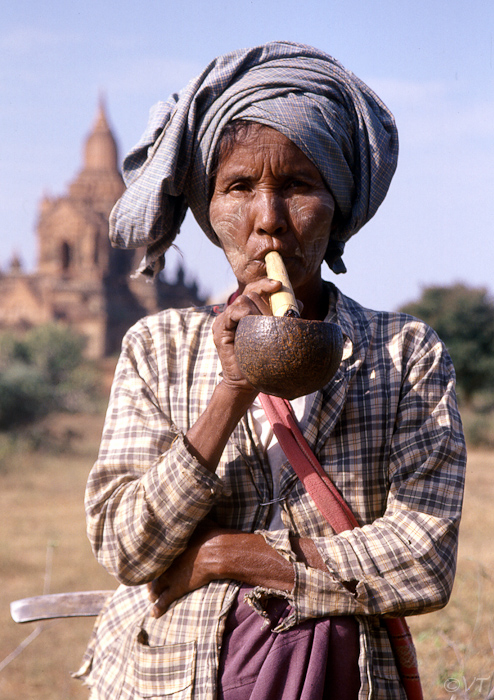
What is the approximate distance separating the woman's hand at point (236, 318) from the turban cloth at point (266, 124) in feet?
1.23

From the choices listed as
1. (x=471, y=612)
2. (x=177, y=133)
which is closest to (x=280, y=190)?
(x=177, y=133)

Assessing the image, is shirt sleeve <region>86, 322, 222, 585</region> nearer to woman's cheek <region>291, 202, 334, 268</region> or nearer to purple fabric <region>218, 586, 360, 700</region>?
purple fabric <region>218, 586, 360, 700</region>

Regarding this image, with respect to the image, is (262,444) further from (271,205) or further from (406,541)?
(271,205)

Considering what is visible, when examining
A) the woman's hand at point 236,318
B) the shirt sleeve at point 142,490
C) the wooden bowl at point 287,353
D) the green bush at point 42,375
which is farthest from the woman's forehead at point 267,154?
the green bush at point 42,375

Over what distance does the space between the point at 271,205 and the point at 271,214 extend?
2 centimetres

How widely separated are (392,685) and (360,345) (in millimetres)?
771

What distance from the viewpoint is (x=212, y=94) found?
6.07 ft

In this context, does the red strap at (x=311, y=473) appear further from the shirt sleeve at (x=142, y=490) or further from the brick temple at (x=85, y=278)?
the brick temple at (x=85, y=278)

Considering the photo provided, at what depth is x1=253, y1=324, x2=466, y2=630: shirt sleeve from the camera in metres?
1.58

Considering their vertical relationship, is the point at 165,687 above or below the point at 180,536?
below

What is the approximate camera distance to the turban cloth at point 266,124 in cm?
179

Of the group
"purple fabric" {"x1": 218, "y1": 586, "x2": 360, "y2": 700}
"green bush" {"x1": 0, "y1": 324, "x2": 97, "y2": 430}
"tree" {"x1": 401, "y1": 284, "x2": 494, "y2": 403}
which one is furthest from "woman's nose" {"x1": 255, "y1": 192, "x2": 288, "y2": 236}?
"tree" {"x1": 401, "y1": 284, "x2": 494, "y2": 403}

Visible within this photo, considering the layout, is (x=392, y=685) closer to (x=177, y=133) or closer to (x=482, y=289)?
(x=177, y=133)

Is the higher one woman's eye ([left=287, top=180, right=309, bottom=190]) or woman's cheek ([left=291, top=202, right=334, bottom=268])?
woman's eye ([left=287, top=180, right=309, bottom=190])
